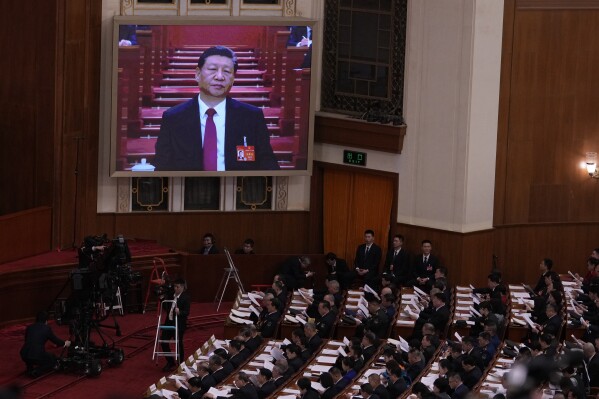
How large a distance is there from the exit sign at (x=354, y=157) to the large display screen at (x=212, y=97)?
67cm

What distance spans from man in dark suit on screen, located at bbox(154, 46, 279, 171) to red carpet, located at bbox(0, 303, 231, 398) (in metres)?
2.69

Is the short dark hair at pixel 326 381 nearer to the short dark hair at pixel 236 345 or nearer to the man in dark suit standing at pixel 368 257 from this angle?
the short dark hair at pixel 236 345

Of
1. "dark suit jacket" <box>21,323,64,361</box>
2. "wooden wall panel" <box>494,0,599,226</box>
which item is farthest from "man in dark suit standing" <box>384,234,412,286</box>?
"dark suit jacket" <box>21,323,64,361</box>

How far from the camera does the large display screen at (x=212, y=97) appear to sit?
1895cm

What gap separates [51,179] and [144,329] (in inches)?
132

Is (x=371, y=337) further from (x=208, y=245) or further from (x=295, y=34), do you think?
(x=295, y=34)

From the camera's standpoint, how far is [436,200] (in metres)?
19.5

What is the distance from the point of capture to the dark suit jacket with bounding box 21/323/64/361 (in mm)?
14492

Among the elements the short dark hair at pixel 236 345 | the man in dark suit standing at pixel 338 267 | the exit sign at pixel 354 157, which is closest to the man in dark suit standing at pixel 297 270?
the man in dark suit standing at pixel 338 267

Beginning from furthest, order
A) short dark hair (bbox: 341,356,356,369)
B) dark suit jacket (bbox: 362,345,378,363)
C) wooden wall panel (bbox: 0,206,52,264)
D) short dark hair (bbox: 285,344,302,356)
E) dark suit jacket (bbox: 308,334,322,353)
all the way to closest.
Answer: wooden wall panel (bbox: 0,206,52,264)
dark suit jacket (bbox: 308,334,322,353)
dark suit jacket (bbox: 362,345,378,363)
short dark hair (bbox: 285,344,302,356)
short dark hair (bbox: 341,356,356,369)

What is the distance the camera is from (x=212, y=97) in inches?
768

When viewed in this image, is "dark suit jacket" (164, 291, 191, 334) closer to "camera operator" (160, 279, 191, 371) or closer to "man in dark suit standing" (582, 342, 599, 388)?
"camera operator" (160, 279, 191, 371)

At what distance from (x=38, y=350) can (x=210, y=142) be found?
615 centimetres

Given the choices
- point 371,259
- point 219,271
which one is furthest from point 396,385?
point 219,271
